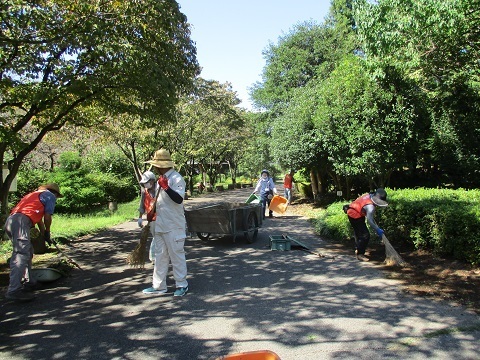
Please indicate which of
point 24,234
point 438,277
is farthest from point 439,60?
point 24,234

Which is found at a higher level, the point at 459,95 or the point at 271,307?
the point at 459,95

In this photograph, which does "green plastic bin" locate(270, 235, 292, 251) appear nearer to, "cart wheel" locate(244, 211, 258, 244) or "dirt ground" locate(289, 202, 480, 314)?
"cart wheel" locate(244, 211, 258, 244)

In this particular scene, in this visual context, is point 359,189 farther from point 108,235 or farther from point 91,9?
point 91,9

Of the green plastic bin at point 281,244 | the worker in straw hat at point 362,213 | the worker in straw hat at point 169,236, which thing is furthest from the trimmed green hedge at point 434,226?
the worker in straw hat at point 169,236

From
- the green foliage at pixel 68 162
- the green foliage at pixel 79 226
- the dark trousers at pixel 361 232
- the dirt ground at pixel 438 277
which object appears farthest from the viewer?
the green foliage at pixel 68 162

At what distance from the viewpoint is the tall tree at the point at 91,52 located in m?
7.38

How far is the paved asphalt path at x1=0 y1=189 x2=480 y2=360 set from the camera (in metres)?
3.90

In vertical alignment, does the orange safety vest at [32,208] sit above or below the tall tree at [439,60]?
below

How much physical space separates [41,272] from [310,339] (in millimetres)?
4435

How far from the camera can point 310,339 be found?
161 inches

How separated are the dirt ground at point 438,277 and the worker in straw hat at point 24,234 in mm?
5358

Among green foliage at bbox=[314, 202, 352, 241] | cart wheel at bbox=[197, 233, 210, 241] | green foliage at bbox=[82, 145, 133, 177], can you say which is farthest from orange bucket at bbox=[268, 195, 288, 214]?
green foliage at bbox=[82, 145, 133, 177]

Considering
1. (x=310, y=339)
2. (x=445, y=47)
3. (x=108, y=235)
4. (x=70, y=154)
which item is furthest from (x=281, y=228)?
(x=70, y=154)

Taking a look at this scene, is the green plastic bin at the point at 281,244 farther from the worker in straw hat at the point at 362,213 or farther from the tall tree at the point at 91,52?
the tall tree at the point at 91,52
